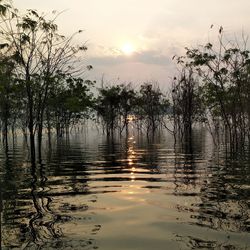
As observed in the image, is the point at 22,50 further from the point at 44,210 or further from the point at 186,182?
the point at 44,210

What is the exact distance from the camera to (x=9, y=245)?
245 inches

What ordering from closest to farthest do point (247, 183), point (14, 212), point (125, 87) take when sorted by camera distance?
1. point (14, 212)
2. point (247, 183)
3. point (125, 87)

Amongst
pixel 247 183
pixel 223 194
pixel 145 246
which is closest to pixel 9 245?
pixel 145 246

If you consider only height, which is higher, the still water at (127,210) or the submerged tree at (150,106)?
the submerged tree at (150,106)

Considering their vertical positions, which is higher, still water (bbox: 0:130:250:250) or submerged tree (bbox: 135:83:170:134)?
submerged tree (bbox: 135:83:170:134)

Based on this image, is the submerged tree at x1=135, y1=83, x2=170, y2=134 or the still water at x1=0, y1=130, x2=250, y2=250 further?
the submerged tree at x1=135, y1=83, x2=170, y2=134

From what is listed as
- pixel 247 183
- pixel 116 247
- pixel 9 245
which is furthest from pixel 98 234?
pixel 247 183

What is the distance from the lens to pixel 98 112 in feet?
208

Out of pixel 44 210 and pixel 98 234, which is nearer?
pixel 98 234

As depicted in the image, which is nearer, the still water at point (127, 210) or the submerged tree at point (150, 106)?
the still water at point (127, 210)

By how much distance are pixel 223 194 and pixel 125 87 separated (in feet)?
162

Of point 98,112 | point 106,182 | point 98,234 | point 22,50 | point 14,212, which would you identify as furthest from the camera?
point 98,112

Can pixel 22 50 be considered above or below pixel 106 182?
above

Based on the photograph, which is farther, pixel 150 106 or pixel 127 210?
pixel 150 106
